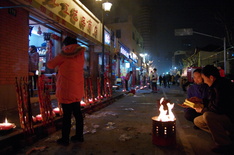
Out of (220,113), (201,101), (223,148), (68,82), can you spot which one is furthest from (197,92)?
(68,82)

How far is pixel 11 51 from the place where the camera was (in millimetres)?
7004

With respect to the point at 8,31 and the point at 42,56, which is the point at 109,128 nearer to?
the point at 8,31

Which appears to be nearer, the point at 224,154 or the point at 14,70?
the point at 224,154

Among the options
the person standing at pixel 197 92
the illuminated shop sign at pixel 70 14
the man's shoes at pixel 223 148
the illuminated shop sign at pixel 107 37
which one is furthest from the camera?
the illuminated shop sign at pixel 107 37

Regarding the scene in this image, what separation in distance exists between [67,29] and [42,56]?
2.95 meters

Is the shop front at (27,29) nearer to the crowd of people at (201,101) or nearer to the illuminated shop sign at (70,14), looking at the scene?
the illuminated shop sign at (70,14)

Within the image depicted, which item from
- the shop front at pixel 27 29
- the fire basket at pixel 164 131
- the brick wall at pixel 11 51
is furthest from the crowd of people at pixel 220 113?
the brick wall at pixel 11 51

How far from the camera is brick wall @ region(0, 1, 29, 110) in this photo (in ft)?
21.6

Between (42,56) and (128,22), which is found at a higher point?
(128,22)

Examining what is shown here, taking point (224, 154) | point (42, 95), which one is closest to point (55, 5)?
point (42, 95)

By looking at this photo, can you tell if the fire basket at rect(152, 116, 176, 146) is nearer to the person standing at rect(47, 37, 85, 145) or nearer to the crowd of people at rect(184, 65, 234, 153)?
the crowd of people at rect(184, 65, 234, 153)

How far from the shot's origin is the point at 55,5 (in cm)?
889

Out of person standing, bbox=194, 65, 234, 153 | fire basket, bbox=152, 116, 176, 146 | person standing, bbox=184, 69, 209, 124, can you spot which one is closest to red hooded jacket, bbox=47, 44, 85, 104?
fire basket, bbox=152, 116, 176, 146

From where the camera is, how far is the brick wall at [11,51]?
659 centimetres
